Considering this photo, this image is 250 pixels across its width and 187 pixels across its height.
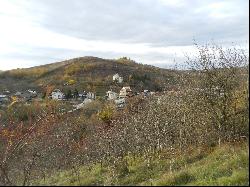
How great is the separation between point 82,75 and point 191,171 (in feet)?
464

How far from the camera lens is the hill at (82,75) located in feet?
426

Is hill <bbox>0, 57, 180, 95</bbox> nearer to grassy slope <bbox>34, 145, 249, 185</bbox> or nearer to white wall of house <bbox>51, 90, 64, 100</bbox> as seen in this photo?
white wall of house <bbox>51, 90, 64, 100</bbox>

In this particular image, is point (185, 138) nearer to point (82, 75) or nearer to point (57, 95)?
point (57, 95)

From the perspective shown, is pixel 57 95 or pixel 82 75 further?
pixel 82 75

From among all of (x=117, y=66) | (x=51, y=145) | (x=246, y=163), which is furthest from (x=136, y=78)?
(x=246, y=163)

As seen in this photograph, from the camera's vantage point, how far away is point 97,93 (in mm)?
120625

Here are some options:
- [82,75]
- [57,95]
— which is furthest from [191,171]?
[82,75]

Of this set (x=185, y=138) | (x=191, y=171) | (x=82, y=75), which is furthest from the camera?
(x=82, y=75)

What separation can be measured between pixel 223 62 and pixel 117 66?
146 m

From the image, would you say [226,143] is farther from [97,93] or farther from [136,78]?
[136,78]

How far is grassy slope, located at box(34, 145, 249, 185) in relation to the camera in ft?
36.7

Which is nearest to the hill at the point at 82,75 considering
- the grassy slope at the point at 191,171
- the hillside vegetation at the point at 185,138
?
the hillside vegetation at the point at 185,138

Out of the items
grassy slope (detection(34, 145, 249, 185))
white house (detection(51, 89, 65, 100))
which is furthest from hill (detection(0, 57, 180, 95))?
grassy slope (detection(34, 145, 249, 185))

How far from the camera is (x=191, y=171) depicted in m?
12.9
